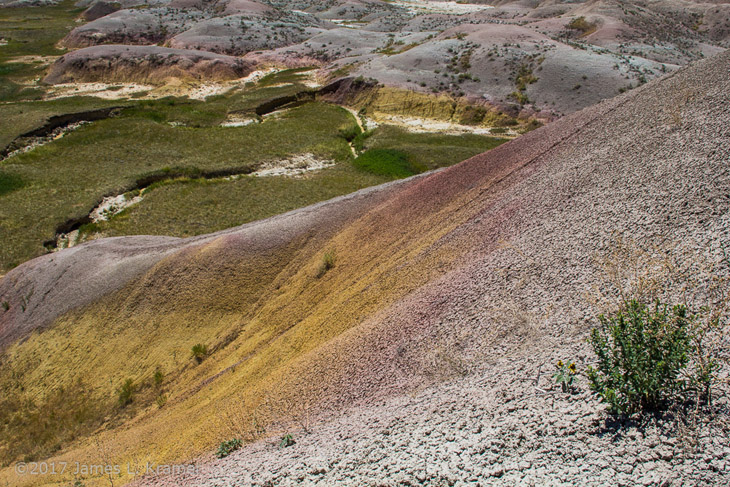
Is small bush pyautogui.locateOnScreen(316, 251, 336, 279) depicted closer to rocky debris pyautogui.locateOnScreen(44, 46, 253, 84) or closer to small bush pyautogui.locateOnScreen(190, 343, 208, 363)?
small bush pyautogui.locateOnScreen(190, 343, 208, 363)

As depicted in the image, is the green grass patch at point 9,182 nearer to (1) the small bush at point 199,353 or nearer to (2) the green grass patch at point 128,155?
(2) the green grass patch at point 128,155

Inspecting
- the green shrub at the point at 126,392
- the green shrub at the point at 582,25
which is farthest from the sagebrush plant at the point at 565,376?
the green shrub at the point at 582,25

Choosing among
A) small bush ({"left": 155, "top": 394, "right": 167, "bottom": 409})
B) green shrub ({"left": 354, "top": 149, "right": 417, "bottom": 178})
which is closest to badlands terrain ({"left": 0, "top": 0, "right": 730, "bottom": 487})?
A: small bush ({"left": 155, "top": 394, "right": 167, "bottom": 409})

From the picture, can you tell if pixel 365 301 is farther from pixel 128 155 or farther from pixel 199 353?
pixel 128 155

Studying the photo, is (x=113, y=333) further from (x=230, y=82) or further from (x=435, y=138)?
(x=230, y=82)

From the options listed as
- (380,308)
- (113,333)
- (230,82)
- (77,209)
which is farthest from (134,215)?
(230,82)

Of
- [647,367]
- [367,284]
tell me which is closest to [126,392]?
[367,284]
